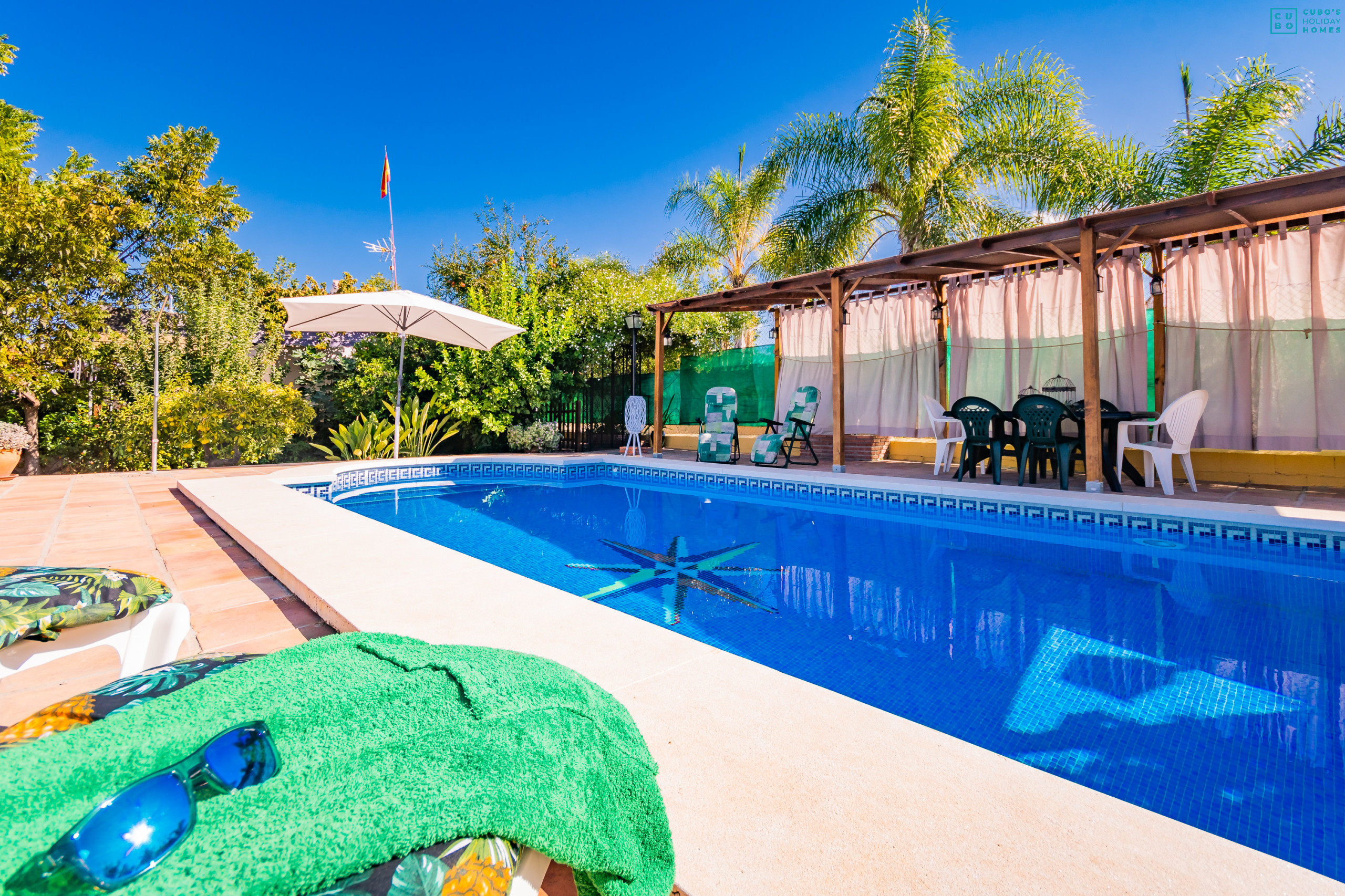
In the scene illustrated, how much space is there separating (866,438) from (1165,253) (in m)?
4.14

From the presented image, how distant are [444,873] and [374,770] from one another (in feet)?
0.53

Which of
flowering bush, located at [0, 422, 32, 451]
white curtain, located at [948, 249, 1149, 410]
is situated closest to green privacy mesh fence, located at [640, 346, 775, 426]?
white curtain, located at [948, 249, 1149, 410]

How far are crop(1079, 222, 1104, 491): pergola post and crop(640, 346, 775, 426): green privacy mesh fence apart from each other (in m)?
5.07

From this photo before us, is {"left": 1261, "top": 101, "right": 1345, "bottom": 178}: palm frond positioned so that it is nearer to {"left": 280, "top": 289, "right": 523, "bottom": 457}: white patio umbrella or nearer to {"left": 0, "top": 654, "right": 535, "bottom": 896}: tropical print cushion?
{"left": 280, "top": 289, "right": 523, "bottom": 457}: white patio umbrella

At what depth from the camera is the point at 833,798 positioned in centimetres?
135

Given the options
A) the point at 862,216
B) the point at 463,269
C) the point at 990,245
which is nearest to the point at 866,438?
the point at 990,245

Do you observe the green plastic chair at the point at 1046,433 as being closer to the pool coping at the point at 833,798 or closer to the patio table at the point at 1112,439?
the patio table at the point at 1112,439

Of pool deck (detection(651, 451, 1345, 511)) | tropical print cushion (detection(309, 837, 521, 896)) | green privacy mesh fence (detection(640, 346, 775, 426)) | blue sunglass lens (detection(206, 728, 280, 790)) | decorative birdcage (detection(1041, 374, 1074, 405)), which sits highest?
green privacy mesh fence (detection(640, 346, 775, 426))

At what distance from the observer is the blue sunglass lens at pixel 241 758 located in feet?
2.23

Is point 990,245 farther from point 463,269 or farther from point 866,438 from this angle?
point 463,269

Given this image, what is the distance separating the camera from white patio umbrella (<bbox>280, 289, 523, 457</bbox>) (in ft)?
25.2

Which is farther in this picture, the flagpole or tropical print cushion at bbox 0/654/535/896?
the flagpole

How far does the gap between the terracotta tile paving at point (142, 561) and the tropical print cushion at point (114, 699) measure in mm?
797

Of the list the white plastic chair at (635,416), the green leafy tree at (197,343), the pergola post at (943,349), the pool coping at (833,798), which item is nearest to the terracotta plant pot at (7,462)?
the green leafy tree at (197,343)
